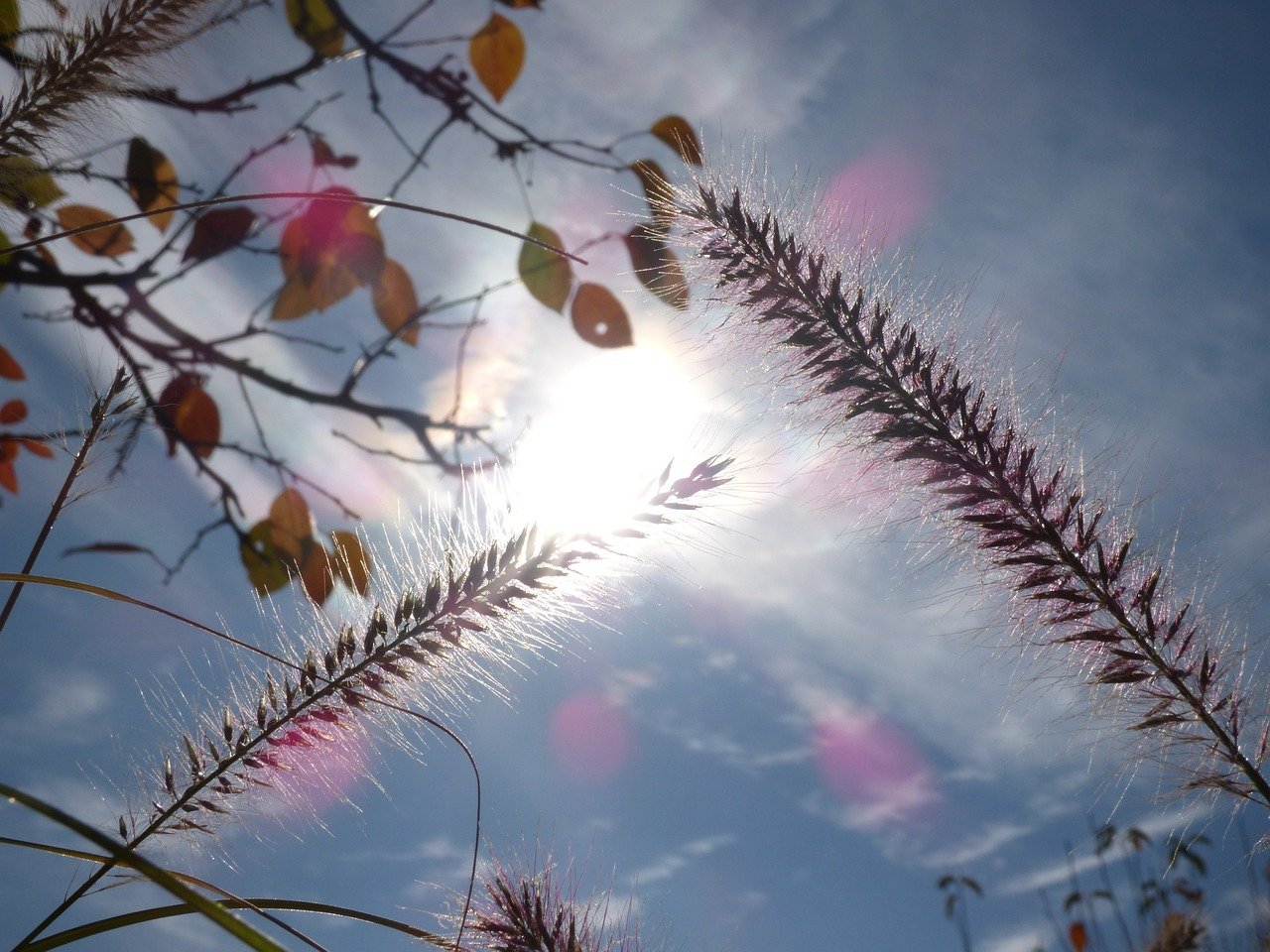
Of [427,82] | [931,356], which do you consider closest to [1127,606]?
[931,356]

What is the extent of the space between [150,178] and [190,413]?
468 millimetres

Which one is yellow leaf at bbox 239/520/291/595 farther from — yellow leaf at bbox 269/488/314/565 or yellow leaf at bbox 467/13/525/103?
yellow leaf at bbox 467/13/525/103

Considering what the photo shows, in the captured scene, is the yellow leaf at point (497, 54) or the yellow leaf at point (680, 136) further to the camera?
the yellow leaf at point (497, 54)

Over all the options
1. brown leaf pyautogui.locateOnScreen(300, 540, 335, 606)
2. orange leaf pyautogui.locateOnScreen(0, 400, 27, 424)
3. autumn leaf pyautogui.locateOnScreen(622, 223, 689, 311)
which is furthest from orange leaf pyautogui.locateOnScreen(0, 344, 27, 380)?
autumn leaf pyautogui.locateOnScreen(622, 223, 689, 311)

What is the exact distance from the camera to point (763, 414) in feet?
4.32

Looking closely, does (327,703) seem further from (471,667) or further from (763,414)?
(763,414)

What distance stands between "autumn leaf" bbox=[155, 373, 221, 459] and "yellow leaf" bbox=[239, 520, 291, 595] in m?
0.21

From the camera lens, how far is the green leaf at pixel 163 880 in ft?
1.48

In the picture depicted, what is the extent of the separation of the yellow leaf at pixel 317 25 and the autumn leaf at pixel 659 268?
2.37 feet

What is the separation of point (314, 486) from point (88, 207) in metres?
0.67

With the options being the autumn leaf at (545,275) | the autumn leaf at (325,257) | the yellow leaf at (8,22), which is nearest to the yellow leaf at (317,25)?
the autumn leaf at (325,257)

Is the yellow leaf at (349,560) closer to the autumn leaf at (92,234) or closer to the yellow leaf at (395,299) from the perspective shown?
the yellow leaf at (395,299)

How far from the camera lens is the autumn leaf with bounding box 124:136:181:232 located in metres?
1.70

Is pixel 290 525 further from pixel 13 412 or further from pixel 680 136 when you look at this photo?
pixel 680 136
